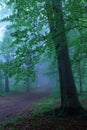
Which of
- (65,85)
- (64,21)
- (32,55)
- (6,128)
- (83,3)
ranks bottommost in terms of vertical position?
(6,128)

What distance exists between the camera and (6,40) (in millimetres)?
31500

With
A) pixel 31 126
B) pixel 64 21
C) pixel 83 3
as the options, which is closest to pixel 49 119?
pixel 31 126

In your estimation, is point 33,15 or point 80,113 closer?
point 33,15

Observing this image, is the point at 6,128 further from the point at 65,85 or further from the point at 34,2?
the point at 34,2

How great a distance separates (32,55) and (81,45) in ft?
8.87

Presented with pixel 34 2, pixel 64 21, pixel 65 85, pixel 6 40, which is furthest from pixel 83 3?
pixel 6 40

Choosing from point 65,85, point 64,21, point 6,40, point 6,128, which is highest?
point 6,40

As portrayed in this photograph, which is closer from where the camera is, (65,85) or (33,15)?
(33,15)

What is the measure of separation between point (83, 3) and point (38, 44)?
6.43 feet

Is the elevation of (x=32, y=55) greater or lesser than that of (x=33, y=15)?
lesser

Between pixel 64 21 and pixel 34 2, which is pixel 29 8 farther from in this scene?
pixel 64 21

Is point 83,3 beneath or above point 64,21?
above

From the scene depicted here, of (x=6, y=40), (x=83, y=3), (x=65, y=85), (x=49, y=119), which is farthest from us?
(x=6, y=40)

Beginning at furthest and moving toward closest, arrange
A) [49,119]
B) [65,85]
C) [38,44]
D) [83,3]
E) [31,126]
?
[65,85] < [49,119] < [31,126] < [38,44] < [83,3]
